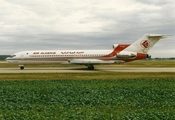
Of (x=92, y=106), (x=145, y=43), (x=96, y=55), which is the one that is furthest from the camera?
(x=96, y=55)

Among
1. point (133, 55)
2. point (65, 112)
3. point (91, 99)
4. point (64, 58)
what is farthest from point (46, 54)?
point (65, 112)

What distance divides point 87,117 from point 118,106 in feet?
9.26

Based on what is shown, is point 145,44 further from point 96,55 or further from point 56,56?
point 56,56

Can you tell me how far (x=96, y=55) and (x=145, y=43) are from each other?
833 centimetres

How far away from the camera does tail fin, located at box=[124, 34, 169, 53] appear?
40.1 meters

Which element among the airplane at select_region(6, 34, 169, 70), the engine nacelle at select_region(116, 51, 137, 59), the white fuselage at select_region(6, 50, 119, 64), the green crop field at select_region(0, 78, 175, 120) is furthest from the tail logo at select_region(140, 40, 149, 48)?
the green crop field at select_region(0, 78, 175, 120)

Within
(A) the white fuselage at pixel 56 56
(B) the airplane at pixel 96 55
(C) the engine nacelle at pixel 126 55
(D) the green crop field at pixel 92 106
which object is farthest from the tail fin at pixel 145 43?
(D) the green crop field at pixel 92 106

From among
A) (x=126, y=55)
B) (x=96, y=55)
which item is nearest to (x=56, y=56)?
(x=96, y=55)

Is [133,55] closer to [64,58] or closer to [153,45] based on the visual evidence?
[153,45]

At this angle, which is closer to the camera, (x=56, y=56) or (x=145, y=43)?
(x=145, y=43)

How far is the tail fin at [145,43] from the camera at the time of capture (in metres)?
40.1

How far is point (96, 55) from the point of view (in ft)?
135

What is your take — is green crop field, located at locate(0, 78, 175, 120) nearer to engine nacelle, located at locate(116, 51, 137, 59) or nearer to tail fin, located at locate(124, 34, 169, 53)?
engine nacelle, located at locate(116, 51, 137, 59)

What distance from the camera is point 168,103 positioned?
1203 centimetres
